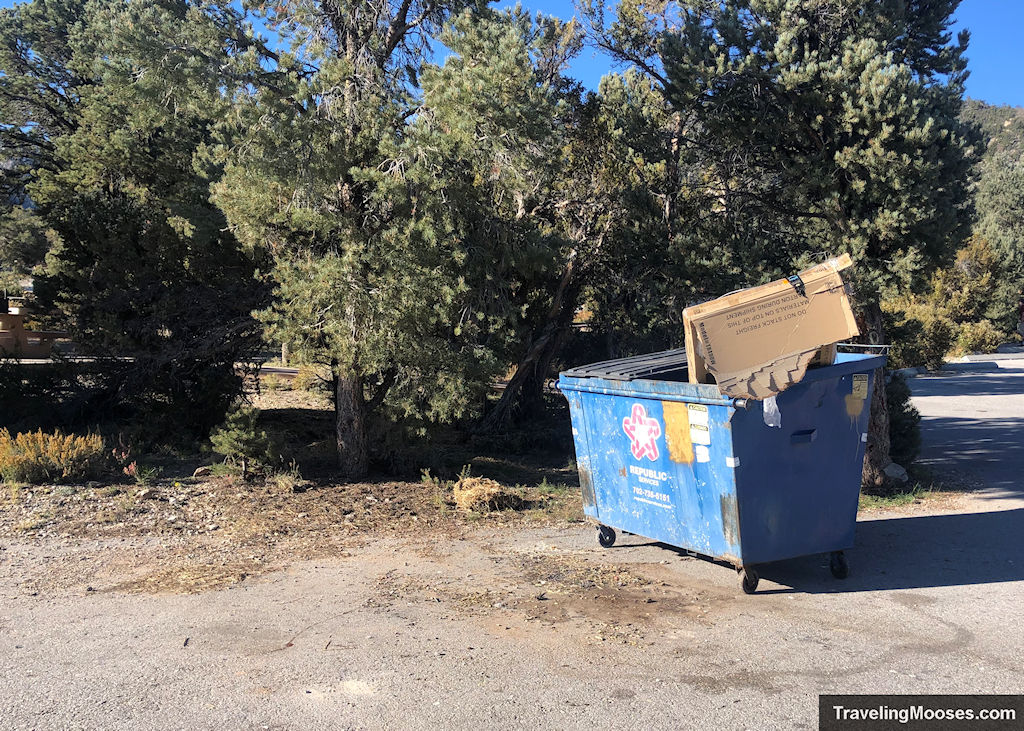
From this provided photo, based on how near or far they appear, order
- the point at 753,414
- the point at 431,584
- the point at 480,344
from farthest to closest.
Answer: the point at 480,344 < the point at 431,584 < the point at 753,414

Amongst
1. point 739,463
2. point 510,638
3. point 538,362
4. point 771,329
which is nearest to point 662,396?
point 739,463

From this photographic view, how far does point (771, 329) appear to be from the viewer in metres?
5.87

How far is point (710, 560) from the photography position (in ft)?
21.3

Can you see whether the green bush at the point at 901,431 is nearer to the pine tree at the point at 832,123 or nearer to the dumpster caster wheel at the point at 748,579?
the pine tree at the point at 832,123

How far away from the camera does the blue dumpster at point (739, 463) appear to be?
5.57 metres

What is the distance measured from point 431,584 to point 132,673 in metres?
2.10

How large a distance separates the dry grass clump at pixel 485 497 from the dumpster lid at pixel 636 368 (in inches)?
72.1

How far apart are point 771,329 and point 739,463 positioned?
101 cm

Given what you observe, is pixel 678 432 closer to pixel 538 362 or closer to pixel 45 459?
pixel 45 459

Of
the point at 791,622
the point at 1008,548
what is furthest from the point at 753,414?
the point at 1008,548

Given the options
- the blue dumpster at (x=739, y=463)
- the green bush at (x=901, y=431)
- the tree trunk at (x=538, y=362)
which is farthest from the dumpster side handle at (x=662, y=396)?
the green bush at (x=901, y=431)

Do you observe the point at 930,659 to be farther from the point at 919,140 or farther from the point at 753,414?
the point at 919,140

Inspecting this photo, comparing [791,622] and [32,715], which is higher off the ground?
[32,715]

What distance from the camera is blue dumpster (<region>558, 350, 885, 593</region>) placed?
557 cm
